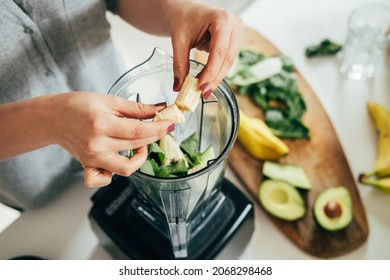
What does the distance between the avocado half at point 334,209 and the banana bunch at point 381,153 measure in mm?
70

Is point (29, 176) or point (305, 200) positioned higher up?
point (29, 176)

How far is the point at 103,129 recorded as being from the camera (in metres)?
0.43

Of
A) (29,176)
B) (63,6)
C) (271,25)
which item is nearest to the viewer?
(63,6)

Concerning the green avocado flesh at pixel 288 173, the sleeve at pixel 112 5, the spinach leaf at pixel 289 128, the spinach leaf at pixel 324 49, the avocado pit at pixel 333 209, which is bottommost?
the avocado pit at pixel 333 209

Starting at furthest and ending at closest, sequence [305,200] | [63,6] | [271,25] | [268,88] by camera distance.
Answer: [271,25] → [268,88] → [305,200] → [63,6]

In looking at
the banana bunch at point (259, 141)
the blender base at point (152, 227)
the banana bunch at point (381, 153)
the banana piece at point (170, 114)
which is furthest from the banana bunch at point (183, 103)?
the banana bunch at point (381, 153)

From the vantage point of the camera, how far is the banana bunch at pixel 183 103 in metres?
0.47

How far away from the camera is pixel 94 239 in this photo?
79cm

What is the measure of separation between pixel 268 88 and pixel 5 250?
625 mm

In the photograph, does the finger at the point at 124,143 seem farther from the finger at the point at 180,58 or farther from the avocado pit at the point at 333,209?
the avocado pit at the point at 333,209

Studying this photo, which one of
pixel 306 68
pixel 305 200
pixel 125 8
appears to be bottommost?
pixel 305 200

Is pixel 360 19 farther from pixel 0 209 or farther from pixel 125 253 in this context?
pixel 0 209

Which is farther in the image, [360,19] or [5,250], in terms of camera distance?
[360,19]
